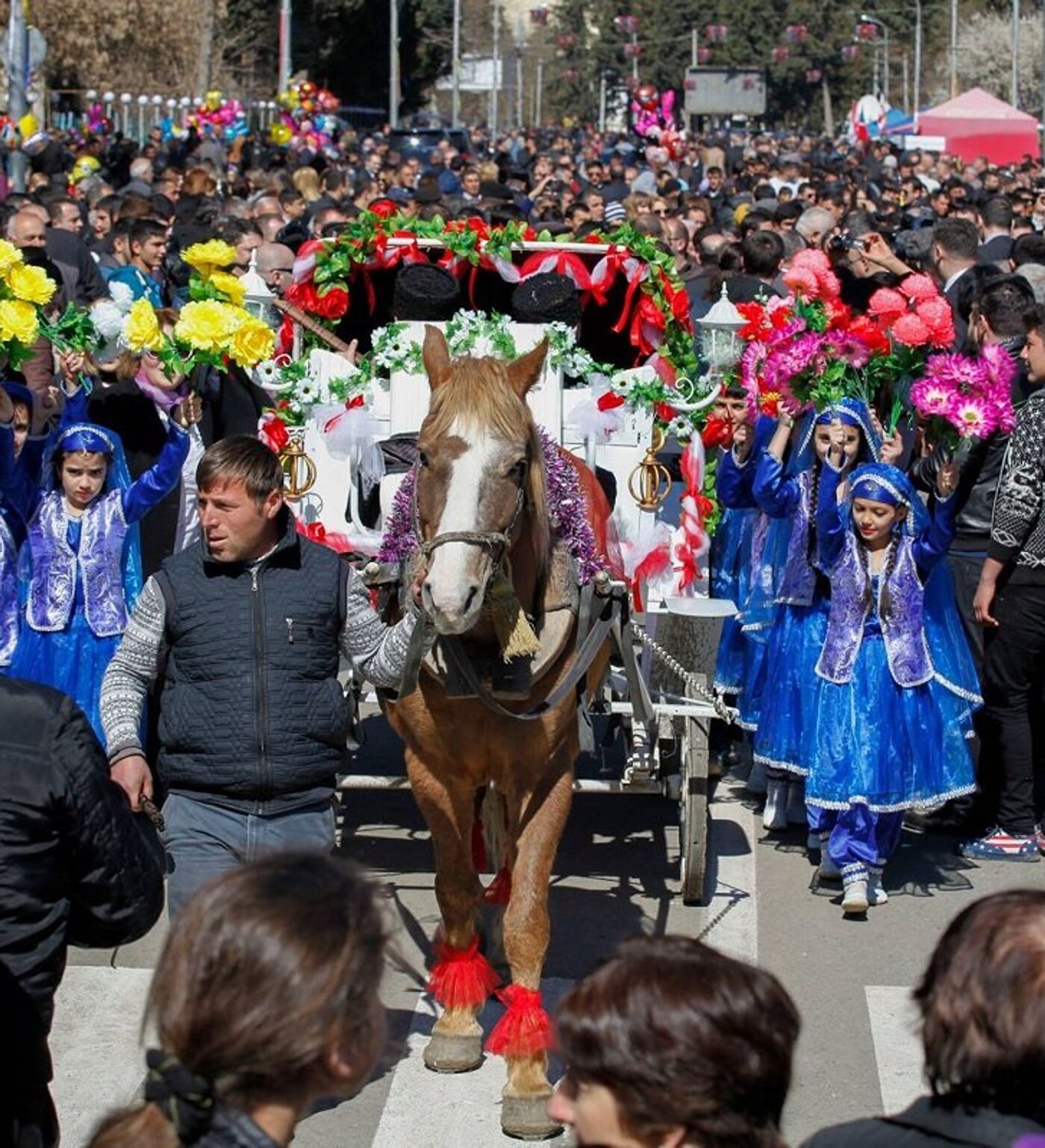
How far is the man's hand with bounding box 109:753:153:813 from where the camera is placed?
5.19 meters

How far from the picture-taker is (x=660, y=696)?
7859mm

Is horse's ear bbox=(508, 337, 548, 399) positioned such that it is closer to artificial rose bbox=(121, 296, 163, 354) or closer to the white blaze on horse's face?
the white blaze on horse's face

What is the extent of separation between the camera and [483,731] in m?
6.25

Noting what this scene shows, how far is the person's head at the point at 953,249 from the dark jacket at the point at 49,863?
1055 cm

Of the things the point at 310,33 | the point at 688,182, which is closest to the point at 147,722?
the point at 688,182

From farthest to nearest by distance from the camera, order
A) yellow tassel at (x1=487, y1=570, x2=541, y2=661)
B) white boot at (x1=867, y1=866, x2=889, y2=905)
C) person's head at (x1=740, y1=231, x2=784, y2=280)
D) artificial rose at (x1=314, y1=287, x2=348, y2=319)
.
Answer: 1. person's head at (x1=740, y1=231, x2=784, y2=280)
2. artificial rose at (x1=314, y1=287, x2=348, y2=319)
3. white boot at (x1=867, y1=866, x2=889, y2=905)
4. yellow tassel at (x1=487, y1=570, x2=541, y2=661)

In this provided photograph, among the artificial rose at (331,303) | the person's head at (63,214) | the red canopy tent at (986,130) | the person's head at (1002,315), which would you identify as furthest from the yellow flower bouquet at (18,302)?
the red canopy tent at (986,130)

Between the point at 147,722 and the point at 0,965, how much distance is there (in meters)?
4.29

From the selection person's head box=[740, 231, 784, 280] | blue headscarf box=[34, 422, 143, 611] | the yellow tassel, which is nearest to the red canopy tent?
person's head box=[740, 231, 784, 280]

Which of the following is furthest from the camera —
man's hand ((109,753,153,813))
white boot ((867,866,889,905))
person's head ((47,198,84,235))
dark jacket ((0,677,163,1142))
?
person's head ((47,198,84,235))

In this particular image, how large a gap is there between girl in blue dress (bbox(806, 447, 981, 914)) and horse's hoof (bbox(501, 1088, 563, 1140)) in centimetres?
215

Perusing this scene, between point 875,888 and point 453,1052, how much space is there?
221 centimetres

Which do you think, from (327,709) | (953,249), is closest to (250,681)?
(327,709)

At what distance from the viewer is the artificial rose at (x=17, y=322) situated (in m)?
7.51
